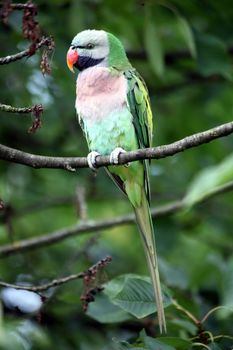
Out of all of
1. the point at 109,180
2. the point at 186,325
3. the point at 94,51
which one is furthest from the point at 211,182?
the point at 109,180

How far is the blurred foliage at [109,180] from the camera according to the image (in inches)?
191

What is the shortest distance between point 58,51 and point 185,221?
2004 mm

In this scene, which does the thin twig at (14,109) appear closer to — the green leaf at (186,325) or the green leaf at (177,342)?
the green leaf at (177,342)

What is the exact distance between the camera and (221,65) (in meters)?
4.86

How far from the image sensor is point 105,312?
3883 millimetres

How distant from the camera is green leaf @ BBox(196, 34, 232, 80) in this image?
486 centimetres

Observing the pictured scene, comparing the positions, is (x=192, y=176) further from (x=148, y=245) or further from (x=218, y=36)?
(x=148, y=245)

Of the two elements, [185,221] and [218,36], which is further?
[185,221]

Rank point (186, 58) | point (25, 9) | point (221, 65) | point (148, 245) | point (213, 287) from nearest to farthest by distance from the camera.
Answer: point (25, 9) → point (148, 245) → point (221, 65) → point (213, 287) → point (186, 58)

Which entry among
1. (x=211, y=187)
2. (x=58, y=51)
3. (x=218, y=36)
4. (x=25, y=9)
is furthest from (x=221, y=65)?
(x=211, y=187)

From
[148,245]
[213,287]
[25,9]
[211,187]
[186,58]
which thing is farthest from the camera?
[186,58]

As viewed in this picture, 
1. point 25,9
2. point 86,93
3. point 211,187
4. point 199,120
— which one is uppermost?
point 199,120

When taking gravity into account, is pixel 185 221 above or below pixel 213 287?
above

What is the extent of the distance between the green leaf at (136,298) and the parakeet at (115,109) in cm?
52
